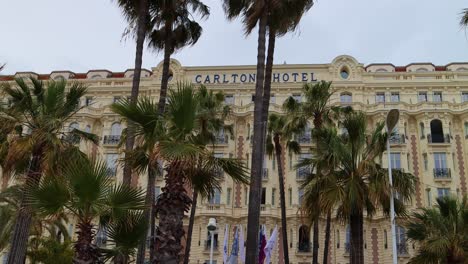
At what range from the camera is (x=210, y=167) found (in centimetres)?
1495

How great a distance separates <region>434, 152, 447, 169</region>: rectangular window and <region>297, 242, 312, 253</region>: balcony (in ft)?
42.0

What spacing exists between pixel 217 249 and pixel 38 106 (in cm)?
2699

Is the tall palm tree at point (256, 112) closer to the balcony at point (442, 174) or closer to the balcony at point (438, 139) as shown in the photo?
the balcony at point (442, 174)

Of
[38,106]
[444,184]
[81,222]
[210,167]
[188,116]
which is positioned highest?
[444,184]

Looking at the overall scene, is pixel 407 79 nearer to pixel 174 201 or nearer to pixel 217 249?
pixel 217 249

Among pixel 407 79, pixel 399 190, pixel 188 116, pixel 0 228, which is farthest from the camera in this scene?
pixel 407 79

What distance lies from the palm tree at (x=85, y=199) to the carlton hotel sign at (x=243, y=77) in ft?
121

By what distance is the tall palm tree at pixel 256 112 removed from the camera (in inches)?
633

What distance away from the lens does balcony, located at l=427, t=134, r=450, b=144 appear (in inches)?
1753

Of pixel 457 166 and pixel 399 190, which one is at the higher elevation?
pixel 457 166

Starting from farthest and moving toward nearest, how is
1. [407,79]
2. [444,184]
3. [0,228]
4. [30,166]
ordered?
[407,79], [444,184], [0,228], [30,166]

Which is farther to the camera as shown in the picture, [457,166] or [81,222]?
[457,166]

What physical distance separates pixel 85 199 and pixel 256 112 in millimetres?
6926

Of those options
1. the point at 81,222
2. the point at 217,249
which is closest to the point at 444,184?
the point at 217,249
